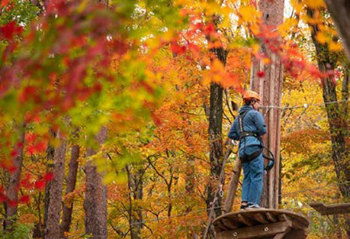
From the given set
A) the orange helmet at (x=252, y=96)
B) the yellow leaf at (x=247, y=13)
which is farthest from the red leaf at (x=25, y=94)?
the orange helmet at (x=252, y=96)

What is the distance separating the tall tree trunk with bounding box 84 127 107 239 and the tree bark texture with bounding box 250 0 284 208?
6.81 metres

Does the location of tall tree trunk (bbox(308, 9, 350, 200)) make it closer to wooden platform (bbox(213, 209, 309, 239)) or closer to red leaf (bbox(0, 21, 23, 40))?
wooden platform (bbox(213, 209, 309, 239))

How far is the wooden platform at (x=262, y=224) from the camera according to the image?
7.36m

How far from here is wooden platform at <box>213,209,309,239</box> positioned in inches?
290

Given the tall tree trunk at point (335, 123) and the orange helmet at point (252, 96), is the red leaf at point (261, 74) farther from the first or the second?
the tall tree trunk at point (335, 123)

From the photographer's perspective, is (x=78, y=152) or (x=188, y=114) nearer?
(x=188, y=114)

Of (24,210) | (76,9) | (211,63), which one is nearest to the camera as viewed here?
(76,9)

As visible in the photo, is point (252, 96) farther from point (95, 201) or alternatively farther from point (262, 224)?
point (95, 201)

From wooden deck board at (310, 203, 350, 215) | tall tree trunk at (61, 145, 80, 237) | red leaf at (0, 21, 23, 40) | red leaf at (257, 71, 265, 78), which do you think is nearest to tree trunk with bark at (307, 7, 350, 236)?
wooden deck board at (310, 203, 350, 215)

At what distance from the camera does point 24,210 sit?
998 inches

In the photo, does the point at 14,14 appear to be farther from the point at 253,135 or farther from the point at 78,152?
the point at 78,152

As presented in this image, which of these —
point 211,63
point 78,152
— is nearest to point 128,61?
point 211,63

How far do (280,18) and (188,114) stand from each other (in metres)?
10.0

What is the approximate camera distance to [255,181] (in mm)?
7754
